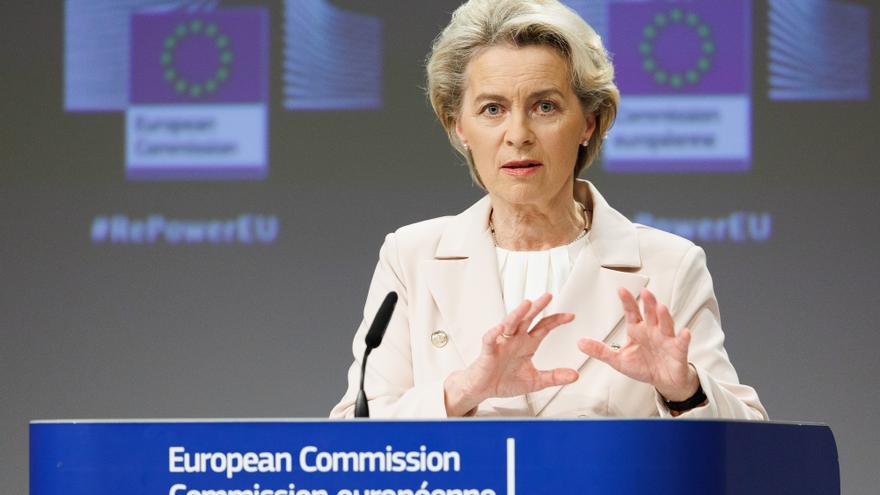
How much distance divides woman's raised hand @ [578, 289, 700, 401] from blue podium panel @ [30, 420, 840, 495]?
0.91ft

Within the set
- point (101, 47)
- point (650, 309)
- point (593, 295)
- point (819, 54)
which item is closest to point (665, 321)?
point (650, 309)

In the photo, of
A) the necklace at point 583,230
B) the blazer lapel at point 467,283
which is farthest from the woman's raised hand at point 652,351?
the necklace at point 583,230

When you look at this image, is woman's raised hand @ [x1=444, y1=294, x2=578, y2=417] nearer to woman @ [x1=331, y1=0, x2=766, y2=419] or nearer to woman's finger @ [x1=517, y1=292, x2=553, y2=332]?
woman's finger @ [x1=517, y1=292, x2=553, y2=332]

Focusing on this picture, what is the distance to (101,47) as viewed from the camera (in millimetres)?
4348

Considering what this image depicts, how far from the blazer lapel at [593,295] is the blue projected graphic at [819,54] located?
1.94m

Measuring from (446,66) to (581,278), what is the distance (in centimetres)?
54

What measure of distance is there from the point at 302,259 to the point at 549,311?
6.78 ft

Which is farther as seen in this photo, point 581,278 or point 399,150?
point 399,150

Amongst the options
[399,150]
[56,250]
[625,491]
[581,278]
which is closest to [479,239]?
[581,278]

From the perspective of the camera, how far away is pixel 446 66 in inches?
101

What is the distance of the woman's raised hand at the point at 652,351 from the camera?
178 cm

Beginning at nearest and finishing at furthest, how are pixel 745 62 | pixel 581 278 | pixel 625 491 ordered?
pixel 625 491
pixel 581 278
pixel 745 62

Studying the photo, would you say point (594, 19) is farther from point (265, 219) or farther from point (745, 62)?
point (265, 219)

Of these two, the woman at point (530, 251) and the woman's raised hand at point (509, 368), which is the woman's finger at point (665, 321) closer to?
the woman's raised hand at point (509, 368)
